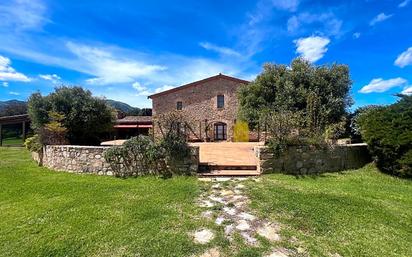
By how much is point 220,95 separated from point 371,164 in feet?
58.3

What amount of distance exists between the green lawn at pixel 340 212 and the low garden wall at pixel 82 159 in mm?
3247

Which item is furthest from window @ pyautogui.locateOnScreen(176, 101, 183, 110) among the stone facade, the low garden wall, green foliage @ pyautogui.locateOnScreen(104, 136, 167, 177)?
green foliage @ pyautogui.locateOnScreen(104, 136, 167, 177)

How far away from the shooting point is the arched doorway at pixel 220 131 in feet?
88.8

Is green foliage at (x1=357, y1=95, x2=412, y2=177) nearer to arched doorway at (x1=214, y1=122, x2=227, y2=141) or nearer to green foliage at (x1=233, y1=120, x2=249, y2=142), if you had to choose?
green foliage at (x1=233, y1=120, x2=249, y2=142)

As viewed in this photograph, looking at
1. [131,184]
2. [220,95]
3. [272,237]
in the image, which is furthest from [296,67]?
[272,237]

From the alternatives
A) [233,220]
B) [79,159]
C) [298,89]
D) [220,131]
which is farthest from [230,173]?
[220,131]

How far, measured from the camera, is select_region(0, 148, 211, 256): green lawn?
470 centimetres

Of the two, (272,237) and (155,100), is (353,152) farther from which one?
(155,100)

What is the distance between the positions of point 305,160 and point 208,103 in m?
18.3

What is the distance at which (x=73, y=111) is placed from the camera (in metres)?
15.2

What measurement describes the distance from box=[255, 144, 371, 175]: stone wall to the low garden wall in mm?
2228

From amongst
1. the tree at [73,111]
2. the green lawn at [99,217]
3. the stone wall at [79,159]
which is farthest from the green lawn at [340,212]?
the tree at [73,111]

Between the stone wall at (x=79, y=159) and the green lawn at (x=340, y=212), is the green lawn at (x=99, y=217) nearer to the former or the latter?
the stone wall at (x=79, y=159)

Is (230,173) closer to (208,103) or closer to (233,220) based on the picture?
(233,220)
